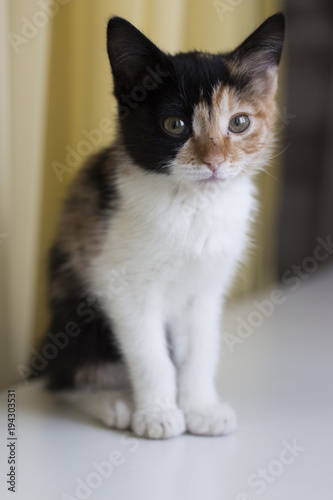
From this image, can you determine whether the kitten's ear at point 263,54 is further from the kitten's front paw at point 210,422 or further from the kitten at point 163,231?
the kitten's front paw at point 210,422

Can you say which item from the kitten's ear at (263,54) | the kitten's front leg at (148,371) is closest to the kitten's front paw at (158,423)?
the kitten's front leg at (148,371)

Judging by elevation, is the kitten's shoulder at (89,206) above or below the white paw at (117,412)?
above

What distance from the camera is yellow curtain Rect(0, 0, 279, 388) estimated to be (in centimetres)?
121

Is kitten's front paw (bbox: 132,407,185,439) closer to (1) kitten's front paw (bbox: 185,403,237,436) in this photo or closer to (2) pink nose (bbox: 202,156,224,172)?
(1) kitten's front paw (bbox: 185,403,237,436)

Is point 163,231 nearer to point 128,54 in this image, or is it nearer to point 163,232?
point 163,232

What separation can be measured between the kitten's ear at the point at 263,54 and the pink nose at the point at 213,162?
21 centimetres

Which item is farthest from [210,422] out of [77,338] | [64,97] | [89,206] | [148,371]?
[64,97]

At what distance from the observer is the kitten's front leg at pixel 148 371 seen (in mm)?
1065

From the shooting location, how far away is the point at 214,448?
1058mm

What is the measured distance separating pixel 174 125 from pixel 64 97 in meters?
0.57

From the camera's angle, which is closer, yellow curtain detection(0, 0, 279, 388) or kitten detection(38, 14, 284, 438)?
kitten detection(38, 14, 284, 438)

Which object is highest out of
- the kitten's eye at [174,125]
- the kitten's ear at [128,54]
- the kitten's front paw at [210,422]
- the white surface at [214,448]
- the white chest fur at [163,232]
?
the kitten's ear at [128,54]

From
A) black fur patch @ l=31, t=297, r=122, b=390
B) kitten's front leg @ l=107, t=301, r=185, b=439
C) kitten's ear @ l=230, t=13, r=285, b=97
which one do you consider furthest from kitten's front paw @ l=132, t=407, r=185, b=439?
kitten's ear @ l=230, t=13, r=285, b=97

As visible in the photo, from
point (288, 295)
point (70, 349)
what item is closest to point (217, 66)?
point (70, 349)
